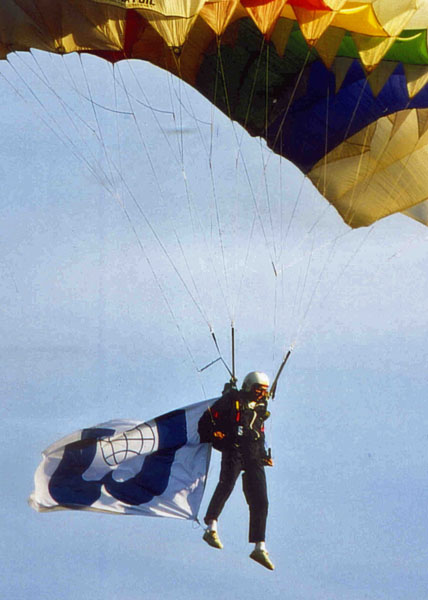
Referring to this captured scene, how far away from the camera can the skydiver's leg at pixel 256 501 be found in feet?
62.3

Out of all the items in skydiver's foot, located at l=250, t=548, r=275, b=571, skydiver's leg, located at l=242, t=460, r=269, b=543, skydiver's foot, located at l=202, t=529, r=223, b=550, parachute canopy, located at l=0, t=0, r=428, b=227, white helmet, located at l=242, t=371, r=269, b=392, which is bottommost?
skydiver's foot, located at l=250, t=548, r=275, b=571

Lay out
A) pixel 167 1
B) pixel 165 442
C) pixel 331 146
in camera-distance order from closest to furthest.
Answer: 1. pixel 167 1
2. pixel 165 442
3. pixel 331 146

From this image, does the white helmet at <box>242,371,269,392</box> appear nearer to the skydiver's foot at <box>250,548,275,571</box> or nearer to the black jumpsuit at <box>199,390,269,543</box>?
the black jumpsuit at <box>199,390,269,543</box>

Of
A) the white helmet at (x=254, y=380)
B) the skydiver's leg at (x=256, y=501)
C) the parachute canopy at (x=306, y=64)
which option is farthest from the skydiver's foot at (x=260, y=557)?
the parachute canopy at (x=306, y=64)

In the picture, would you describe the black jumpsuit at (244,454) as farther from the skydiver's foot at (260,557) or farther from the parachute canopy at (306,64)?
the parachute canopy at (306,64)

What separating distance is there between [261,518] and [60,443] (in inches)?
113

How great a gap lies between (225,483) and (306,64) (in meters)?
5.66

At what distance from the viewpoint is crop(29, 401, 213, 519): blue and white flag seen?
19.9 metres

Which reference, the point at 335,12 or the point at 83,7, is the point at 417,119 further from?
the point at 83,7

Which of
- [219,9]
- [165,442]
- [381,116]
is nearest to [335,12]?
[219,9]

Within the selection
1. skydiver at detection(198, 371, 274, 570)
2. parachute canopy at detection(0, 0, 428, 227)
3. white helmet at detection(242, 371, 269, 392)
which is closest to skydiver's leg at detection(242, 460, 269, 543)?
skydiver at detection(198, 371, 274, 570)

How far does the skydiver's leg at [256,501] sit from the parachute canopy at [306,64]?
15.4 feet

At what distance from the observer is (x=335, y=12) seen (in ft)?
61.7

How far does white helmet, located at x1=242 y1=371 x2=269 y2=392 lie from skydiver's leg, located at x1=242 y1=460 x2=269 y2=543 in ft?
2.94
